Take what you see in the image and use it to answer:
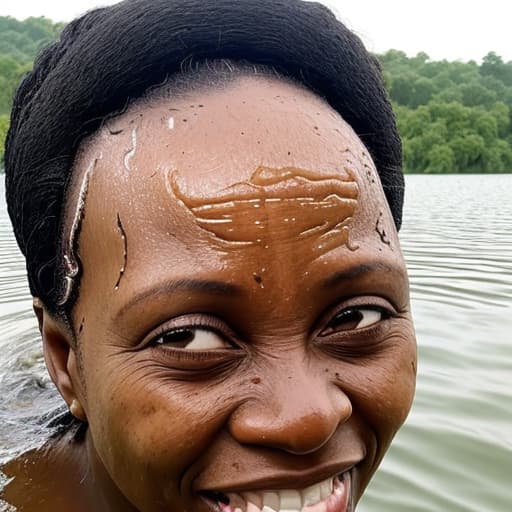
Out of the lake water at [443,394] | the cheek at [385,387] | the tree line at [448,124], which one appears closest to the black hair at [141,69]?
the cheek at [385,387]

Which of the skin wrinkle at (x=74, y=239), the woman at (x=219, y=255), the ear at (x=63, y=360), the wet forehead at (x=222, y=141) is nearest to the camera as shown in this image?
the woman at (x=219, y=255)

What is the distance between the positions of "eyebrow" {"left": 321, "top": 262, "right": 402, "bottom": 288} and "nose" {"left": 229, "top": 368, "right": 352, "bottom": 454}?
10.3 inches

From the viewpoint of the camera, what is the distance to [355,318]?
191cm

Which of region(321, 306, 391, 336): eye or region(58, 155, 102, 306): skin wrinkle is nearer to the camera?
region(321, 306, 391, 336): eye

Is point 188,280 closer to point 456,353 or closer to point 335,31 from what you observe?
point 335,31

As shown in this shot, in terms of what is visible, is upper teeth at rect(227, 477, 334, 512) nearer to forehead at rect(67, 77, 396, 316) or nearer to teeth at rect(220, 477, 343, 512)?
teeth at rect(220, 477, 343, 512)

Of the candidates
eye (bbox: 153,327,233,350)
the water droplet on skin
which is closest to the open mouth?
eye (bbox: 153,327,233,350)

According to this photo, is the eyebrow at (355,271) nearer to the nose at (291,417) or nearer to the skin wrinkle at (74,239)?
the nose at (291,417)

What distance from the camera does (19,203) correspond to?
2.39 m

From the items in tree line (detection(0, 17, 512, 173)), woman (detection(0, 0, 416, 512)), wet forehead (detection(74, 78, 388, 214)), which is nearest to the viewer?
woman (detection(0, 0, 416, 512))

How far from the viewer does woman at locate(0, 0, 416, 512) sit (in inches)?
67.7

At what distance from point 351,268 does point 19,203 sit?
1.24 meters

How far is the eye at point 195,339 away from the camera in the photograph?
1.76m

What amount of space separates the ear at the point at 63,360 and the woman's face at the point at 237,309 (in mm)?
219
